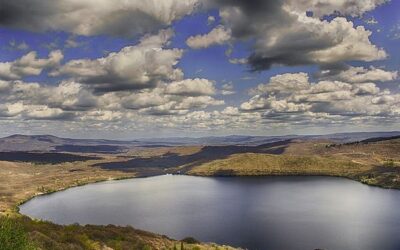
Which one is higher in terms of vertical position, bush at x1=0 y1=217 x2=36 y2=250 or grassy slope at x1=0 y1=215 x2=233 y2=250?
bush at x1=0 y1=217 x2=36 y2=250

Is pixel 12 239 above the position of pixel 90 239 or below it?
above

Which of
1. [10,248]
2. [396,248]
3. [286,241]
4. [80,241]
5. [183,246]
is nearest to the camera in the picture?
[10,248]

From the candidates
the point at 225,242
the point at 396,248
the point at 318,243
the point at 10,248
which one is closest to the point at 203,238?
the point at 225,242

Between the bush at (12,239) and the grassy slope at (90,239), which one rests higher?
the bush at (12,239)

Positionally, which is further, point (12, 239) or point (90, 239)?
point (90, 239)

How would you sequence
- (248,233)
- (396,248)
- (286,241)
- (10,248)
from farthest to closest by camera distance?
1. (248,233)
2. (286,241)
3. (396,248)
4. (10,248)

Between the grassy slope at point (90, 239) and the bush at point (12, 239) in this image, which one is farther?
the grassy slope at point (90, 239)

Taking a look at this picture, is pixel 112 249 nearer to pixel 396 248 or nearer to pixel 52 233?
pixel 52 233

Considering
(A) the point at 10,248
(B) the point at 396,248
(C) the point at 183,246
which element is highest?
(A) the point at 10,248

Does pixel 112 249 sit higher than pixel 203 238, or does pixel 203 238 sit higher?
pixel 112 249

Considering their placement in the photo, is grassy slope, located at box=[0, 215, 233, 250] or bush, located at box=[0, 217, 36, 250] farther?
grassy slope, located at box=[0, 215, 233, 250]

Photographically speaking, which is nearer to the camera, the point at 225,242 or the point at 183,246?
the point at 183,246
